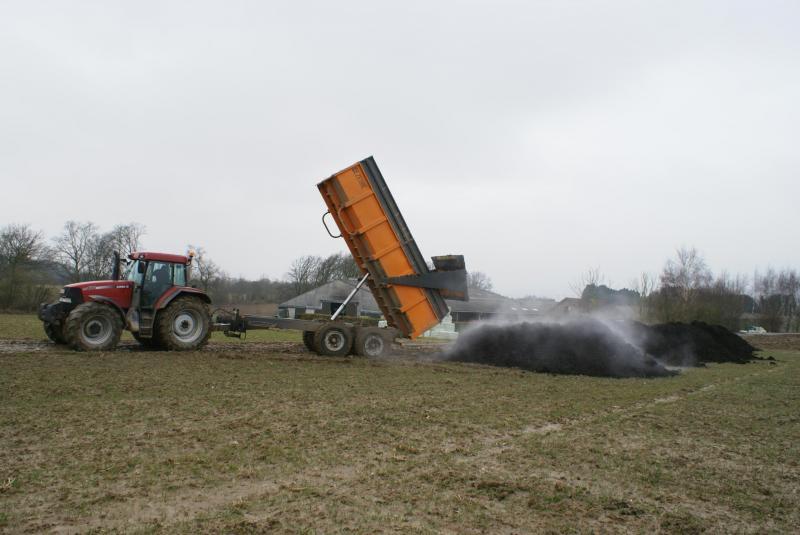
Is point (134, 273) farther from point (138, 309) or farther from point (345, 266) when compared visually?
point (345, 266)

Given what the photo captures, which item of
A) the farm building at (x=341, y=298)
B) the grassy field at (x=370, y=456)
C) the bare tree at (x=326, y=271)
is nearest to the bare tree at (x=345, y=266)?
the bare tree at (x=326, y=271)

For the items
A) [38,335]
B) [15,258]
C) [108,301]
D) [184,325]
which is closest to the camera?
[108,301]

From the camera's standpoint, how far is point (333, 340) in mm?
13781

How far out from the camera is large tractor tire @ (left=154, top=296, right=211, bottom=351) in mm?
12664

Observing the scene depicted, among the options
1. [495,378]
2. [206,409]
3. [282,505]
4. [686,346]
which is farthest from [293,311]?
[282,505]

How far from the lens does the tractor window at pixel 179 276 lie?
13180mm

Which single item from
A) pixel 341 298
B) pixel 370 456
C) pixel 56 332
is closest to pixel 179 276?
pixel 56 332

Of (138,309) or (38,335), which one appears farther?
(38,335)

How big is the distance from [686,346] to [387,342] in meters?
11.9

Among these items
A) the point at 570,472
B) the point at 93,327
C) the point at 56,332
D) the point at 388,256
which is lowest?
the point at 570,472

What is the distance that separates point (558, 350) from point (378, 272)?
5.33m

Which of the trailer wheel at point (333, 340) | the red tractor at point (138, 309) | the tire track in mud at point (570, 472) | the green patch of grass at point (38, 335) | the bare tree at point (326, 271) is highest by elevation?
the bare tree at point (326, 271)

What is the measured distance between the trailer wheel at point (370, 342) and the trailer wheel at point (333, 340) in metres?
0.22

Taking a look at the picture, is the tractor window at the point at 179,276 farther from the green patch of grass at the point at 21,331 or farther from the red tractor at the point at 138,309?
the green patch of grass at the point at 21,331
